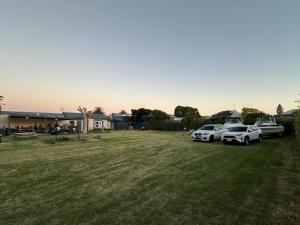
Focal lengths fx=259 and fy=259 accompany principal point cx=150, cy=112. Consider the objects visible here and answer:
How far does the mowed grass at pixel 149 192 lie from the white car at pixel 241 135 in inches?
321

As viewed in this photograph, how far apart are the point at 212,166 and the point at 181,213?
5.53 m

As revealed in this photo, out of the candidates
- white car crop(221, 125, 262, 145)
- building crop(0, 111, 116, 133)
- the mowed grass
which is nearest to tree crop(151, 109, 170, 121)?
building crop(0, 111, 116, 133)

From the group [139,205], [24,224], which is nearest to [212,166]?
[139,205]

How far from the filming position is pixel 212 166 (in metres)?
10.7

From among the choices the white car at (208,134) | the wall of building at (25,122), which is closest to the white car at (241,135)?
the white car at (208,134)

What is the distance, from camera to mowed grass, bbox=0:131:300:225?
5.36 m

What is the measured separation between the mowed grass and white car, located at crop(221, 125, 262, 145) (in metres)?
8.15

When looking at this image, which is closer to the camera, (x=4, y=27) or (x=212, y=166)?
(x=212, y=166)

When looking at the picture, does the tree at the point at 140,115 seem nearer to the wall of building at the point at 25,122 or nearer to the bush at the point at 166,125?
the bush at the point at 166,125

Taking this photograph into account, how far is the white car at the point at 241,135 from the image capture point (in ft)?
64.4

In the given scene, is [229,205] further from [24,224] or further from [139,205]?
[24,224]

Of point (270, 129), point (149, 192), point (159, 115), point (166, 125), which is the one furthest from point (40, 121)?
point (149, 192)

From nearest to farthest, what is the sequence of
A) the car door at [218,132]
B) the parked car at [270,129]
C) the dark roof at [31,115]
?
the car door at [218,132] → the parked car at [270,129] → the dark roof at [31,115]

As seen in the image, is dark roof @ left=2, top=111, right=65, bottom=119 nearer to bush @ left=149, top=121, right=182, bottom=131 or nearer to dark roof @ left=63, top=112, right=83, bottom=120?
dark roof @ left=63, top=112, right=83, bottom=120
